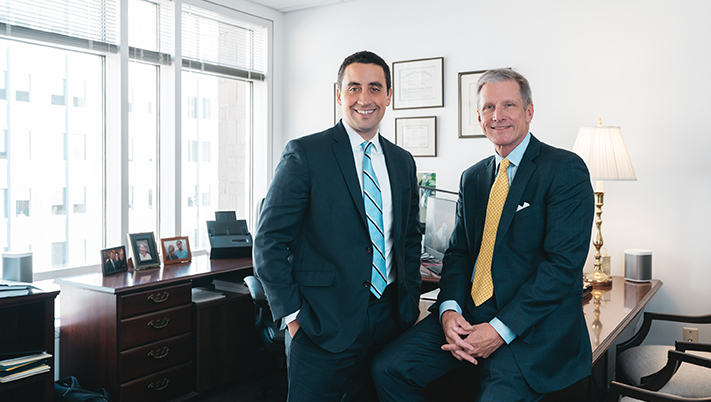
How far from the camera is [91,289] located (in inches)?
106

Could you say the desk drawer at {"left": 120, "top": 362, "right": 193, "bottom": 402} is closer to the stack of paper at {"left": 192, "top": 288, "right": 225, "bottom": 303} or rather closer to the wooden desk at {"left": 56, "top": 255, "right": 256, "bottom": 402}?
the wooden desk at {"left": 56, "top": 255, "right": 256, "bottom": 402}

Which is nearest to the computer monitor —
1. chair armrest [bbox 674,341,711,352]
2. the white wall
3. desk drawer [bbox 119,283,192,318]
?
the white wall

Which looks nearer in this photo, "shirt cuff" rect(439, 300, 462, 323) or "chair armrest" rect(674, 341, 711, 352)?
"shirt cuff" rect(439, 300, 462, 323)

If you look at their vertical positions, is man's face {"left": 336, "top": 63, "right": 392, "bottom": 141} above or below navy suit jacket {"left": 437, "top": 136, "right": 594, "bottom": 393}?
above

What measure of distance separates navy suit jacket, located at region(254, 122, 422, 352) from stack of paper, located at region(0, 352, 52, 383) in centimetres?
143

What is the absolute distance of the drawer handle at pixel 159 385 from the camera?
2773 millimetres

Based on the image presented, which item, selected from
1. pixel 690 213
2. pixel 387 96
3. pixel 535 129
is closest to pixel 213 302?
pixel 387 96

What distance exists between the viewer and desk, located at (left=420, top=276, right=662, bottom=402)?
5.93 feet

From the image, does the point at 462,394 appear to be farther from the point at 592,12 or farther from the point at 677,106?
the point at 592,12

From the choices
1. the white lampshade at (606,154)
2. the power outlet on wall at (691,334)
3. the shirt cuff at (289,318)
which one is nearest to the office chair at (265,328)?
the shirt cuff at (289,318)

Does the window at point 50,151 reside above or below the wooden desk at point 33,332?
above

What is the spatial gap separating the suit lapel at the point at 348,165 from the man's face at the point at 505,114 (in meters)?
0.47

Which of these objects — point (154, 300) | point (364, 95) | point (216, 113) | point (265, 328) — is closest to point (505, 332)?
point (364, 95)

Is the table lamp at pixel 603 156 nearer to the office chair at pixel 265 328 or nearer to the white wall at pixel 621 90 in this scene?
the white wall at pixel 621 90
